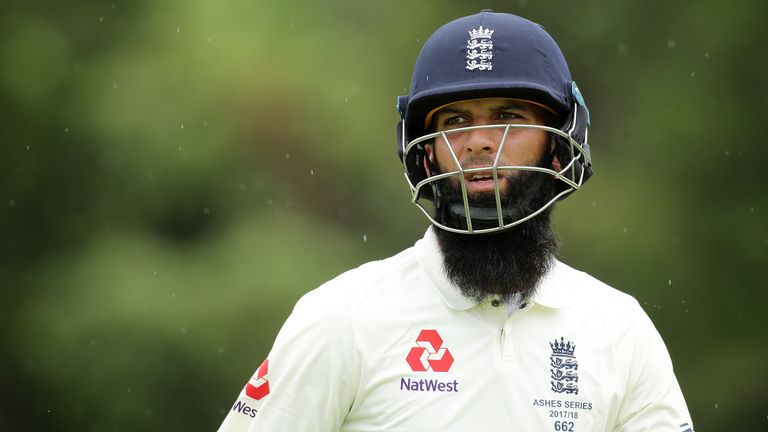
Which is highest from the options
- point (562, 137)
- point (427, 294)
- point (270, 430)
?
point (562, 137)

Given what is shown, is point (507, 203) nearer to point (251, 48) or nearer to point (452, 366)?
point (452, 366)

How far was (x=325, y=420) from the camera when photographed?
8.22 feet

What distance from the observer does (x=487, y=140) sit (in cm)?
267

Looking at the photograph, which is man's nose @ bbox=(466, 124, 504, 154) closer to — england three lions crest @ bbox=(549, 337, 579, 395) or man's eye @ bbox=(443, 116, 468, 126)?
man's eye @ bbox=(443, 116, 468, 126)

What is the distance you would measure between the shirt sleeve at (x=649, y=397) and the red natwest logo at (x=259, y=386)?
0.69 metres

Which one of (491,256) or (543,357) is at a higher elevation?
(491,256)

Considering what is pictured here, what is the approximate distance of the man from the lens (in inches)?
98.8

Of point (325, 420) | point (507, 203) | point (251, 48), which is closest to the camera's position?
point (325, 420)

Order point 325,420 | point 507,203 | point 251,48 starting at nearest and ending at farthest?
1. point 325,420
2. point 507,203
3. point 251,48

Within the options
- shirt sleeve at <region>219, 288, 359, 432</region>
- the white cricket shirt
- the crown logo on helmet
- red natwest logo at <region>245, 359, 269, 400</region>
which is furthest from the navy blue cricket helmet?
red natwest logo at <region>245, 359, 269, 400</region>

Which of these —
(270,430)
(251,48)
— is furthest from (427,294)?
(251,48)

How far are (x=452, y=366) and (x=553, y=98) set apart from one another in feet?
2.02

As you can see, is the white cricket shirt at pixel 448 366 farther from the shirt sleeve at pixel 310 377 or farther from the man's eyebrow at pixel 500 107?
the man's eyebrow at pixel 500 107

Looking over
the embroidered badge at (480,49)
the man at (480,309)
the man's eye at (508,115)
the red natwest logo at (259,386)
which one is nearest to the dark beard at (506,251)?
the man at (480,309)
